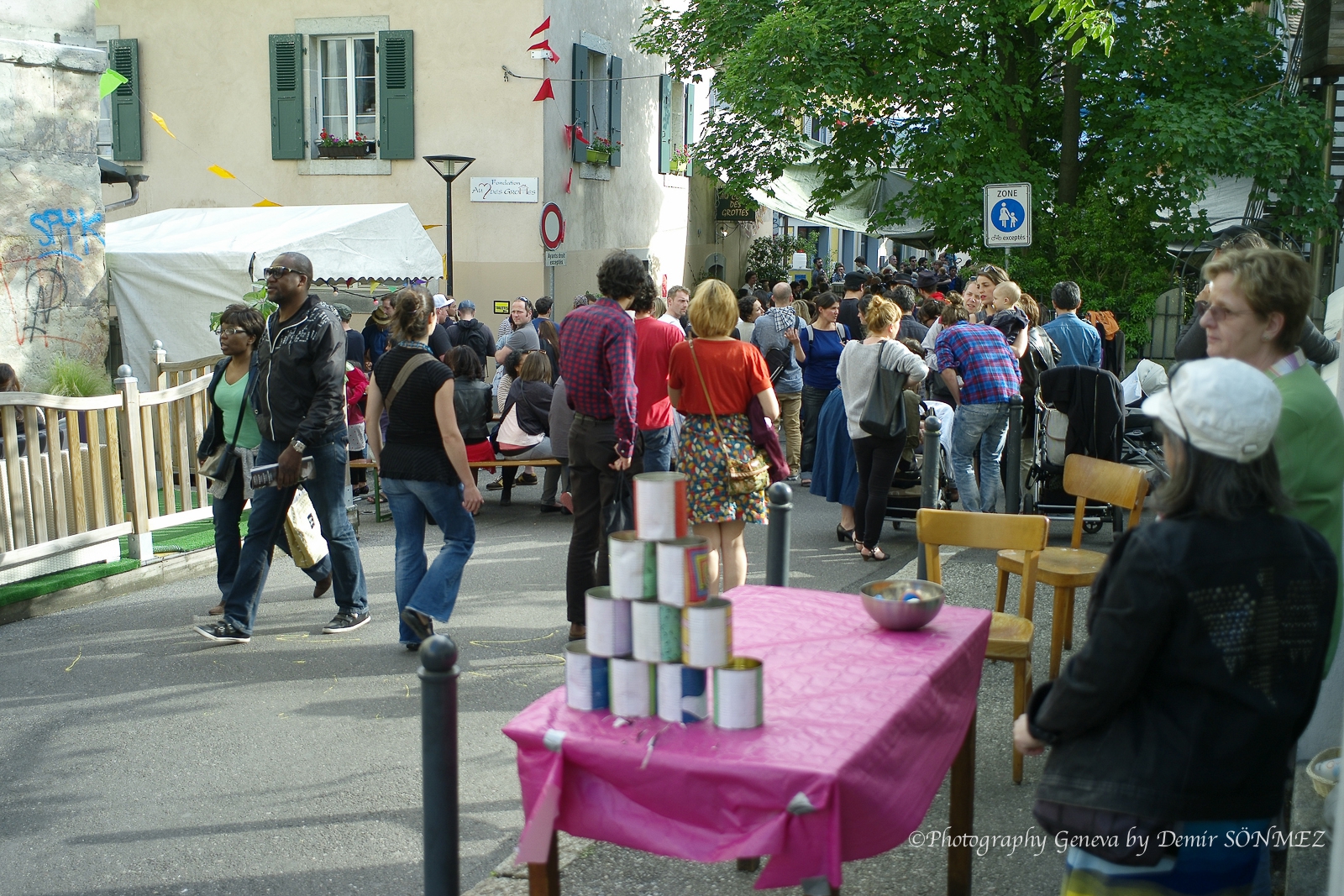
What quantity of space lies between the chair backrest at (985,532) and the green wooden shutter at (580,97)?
14.7m

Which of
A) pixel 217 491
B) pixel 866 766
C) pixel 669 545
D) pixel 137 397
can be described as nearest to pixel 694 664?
pixel 669 545

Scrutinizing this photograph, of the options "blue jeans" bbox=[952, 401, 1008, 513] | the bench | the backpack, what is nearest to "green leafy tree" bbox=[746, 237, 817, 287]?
the backpack

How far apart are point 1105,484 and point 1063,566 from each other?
1.50ft

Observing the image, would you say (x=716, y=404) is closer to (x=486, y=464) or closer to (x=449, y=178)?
(x=486, y=464)

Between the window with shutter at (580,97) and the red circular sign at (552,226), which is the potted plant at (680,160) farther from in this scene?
the red circular sign at (552,226)

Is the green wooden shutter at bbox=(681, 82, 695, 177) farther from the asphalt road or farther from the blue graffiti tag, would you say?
the asphalt road

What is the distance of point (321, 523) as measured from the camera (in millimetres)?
6738

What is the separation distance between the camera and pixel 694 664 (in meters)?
2.71

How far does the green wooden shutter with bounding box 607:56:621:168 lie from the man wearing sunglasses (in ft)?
46.6

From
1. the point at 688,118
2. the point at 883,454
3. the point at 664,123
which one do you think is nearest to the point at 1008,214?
the point at 883,454

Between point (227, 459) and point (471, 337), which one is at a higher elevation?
point (471, 337)

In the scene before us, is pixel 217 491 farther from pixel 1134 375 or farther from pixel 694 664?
pixel 1134 375

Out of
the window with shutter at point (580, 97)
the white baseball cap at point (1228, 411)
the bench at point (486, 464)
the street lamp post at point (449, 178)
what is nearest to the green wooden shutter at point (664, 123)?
the window with shutter at point (580, 97)

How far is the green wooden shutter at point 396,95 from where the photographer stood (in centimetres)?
1750
